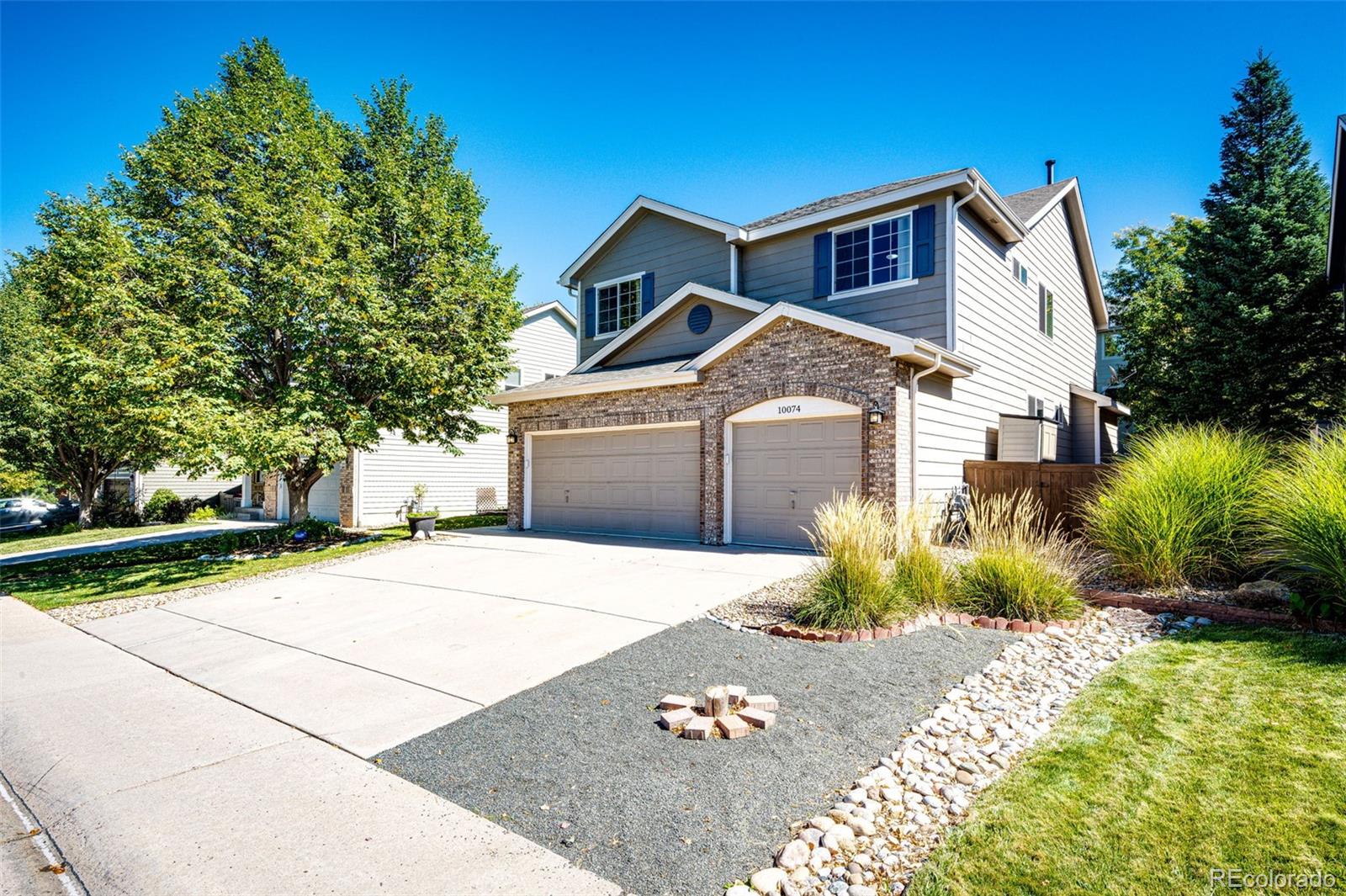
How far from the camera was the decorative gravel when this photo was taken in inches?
115

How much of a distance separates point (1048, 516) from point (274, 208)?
14539mm

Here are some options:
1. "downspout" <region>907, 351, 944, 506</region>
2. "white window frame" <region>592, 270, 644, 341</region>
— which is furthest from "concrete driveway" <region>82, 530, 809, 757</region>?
"white window frame" <region>592, 270, 644, 341</region>

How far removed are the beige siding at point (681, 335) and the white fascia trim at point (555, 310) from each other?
25.0 ft

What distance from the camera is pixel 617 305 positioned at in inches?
679

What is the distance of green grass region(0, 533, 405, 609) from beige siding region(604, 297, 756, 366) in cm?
686

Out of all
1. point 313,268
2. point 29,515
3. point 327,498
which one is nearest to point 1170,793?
point 313,268

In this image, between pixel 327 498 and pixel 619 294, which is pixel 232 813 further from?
pixel 327 498

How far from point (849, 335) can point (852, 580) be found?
5.59 metres

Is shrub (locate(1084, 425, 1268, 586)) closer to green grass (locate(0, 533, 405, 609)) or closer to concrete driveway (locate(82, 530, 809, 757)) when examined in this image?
concrete driveway (locate(82, 530, 809, 757))

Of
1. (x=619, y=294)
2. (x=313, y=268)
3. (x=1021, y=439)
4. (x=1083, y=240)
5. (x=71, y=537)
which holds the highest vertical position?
(x=1083, y=240)

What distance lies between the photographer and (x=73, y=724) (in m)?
4.70

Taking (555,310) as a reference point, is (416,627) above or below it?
below

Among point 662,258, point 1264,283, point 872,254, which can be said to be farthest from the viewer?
point 662,258

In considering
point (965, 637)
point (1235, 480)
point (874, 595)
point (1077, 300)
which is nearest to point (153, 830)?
point (874, 595)
